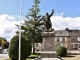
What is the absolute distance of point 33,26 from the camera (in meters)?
45.3

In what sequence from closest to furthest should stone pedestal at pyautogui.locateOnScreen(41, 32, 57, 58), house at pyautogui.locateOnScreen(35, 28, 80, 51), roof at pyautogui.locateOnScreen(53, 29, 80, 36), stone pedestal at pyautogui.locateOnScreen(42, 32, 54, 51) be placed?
1. stone pedestal at pyautogui.locateOnScreen(41, 32, 57, 58)
2. stone pedestal at pyautogui.locateOnScreen(42, 32, 54, 51)
3. house at pyautogui.locateOnScreen(35, 28, 80, 51)
4. roof at pyautogui.locateOnScreen(53, 29, 80, 36)

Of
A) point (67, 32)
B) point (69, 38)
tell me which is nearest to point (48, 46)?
point (69, 38)

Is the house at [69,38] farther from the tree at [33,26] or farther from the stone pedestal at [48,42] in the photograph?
the stone pedestal at [48,42]

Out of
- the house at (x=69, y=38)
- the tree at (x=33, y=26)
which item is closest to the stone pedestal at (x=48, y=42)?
the tree at (x=33, y=26)

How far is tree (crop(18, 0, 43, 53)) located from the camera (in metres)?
44.4

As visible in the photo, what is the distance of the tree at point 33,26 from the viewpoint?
44438 millimetres

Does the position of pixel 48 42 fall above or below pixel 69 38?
below

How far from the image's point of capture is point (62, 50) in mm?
36281

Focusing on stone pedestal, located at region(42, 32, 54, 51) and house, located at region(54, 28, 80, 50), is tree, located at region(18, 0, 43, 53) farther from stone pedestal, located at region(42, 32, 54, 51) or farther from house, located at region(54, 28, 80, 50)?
stone pedestal, located at region(42, 32, 54, 51)

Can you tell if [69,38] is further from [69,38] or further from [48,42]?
[48,42]

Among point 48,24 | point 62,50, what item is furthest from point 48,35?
point 62,50

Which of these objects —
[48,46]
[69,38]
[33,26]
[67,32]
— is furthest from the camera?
[67,32]

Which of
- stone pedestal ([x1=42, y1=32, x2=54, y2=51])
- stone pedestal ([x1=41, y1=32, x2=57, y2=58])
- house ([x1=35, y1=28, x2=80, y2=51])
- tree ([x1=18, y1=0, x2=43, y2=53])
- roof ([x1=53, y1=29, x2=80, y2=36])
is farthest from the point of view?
roof ([x1=53, y1=29, x2=80, y2=36])

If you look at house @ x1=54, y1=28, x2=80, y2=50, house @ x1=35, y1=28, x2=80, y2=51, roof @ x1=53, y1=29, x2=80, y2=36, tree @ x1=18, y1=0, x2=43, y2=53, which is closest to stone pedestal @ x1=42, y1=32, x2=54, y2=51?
tree @ x1=18, y1=0, x2=43, y2=53
